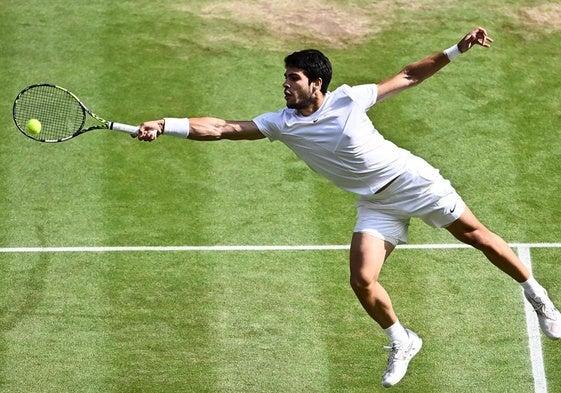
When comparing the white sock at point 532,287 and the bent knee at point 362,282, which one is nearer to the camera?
the bent knee at point 362,282

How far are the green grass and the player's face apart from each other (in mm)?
2964

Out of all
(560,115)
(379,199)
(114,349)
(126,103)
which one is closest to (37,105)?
(126,103)

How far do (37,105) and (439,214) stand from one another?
559cm

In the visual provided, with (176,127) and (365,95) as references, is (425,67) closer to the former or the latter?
(365,95)

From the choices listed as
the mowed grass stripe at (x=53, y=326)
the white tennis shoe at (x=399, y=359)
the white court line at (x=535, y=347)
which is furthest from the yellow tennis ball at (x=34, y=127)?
the white court line at (x=535, y=347)

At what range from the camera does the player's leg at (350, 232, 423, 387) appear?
13.3m

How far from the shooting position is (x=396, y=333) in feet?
45.0

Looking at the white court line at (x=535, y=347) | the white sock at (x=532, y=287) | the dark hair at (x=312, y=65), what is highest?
the dark hair at (x=312, y=65)

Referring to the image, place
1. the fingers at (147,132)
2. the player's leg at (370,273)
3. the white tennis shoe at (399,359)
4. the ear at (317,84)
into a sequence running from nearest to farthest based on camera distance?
the fingers at (147,132), the ear at (317,84), the player's leg at (370,273), the white tennis shoe at (399,359)

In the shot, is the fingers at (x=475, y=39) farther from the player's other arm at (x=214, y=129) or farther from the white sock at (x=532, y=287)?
the white sock at (x=532, y=287)

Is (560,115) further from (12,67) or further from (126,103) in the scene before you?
(12,67)

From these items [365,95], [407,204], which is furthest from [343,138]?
[407,204]

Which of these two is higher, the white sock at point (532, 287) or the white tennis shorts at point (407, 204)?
the white tennis shorts at point (407, 204)

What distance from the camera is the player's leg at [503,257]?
45.0 feet
